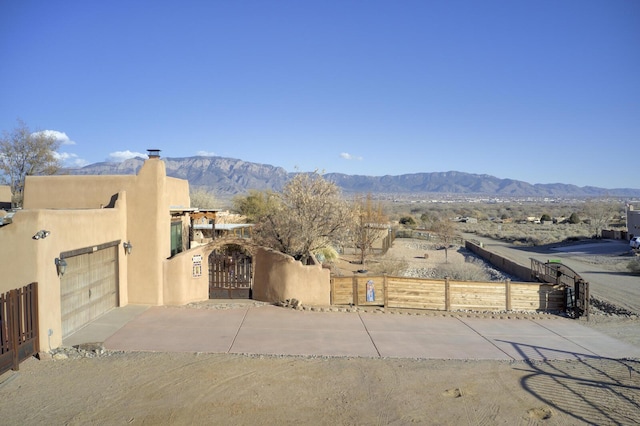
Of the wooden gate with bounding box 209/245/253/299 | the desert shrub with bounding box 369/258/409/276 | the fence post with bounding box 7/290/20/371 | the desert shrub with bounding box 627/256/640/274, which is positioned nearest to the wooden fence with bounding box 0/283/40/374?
the fence post with bounding box 7/290/20/371

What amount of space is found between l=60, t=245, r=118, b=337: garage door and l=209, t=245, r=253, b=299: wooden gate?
3.25 m

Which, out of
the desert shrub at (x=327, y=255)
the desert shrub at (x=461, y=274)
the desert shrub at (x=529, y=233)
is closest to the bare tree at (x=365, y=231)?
the desert shrub at (x=327, y=255)

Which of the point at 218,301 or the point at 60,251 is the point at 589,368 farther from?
the point at 60,251

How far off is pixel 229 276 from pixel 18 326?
26.3ft

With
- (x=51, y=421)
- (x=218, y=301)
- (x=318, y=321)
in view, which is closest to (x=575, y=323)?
(x=318, y=321)

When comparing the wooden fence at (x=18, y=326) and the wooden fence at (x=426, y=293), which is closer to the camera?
the wooden fence at (x=18, y=326)

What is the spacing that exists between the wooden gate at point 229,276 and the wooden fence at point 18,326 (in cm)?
714

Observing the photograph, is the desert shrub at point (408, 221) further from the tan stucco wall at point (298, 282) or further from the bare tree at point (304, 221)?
the tan stucco wall at point (298, 282)

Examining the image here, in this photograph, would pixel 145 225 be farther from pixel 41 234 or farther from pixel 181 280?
pixel 41 234

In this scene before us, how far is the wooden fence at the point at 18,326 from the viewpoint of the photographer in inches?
365

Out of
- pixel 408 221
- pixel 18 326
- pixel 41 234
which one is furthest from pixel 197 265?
pixel 408 221

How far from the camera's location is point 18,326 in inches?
381

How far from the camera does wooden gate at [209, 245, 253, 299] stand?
1712 centimetres

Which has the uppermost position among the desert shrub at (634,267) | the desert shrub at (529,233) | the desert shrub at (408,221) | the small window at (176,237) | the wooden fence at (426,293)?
the small window at (176,237)
